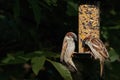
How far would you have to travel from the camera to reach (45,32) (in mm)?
5766

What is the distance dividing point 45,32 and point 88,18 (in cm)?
136

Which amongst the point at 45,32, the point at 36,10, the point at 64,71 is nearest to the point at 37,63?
the point at 64,71

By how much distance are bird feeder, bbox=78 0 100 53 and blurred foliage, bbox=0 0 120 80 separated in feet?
0.73

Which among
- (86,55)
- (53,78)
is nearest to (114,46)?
(53,78)

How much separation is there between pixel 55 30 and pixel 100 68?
1421mm

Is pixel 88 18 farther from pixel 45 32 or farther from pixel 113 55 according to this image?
pixel 45 32

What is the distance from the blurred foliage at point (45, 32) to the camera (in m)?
4.77

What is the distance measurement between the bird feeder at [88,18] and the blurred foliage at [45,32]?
0.22 meters

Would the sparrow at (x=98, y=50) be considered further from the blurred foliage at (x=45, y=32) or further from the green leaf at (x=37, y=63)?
the blurred foliage at (x=45, y=32)

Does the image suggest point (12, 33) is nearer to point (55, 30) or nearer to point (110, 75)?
point (55, 30)

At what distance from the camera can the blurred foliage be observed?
4770mm

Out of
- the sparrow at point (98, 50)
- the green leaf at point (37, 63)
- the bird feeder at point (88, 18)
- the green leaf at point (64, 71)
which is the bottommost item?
the green leaf at point (64, 71)

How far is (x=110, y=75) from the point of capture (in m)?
4.98

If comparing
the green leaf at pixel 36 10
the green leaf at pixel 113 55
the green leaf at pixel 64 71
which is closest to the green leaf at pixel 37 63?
the green leaf at pixel 64 71
